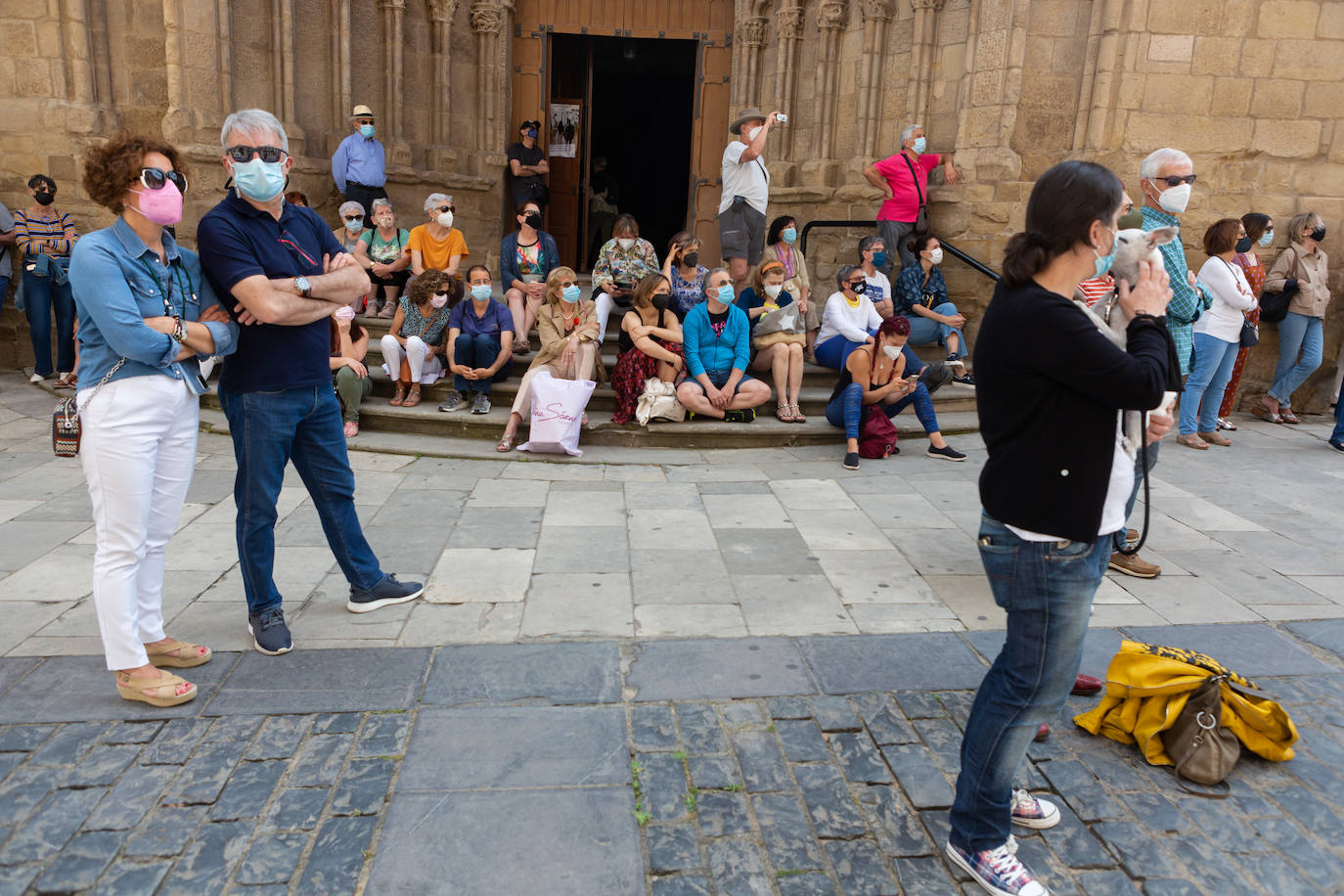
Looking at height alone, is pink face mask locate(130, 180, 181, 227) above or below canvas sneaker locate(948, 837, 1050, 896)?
above

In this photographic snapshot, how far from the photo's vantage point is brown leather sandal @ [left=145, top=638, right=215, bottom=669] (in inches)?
129

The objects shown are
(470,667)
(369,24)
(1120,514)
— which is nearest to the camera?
(1120,514)

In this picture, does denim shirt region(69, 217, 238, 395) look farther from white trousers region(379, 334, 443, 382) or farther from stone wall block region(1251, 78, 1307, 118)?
stone wall block region(1251, 78, 1307, 118)

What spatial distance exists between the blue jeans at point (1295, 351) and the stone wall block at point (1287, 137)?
1.56 m

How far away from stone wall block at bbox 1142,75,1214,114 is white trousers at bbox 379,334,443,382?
6909mm

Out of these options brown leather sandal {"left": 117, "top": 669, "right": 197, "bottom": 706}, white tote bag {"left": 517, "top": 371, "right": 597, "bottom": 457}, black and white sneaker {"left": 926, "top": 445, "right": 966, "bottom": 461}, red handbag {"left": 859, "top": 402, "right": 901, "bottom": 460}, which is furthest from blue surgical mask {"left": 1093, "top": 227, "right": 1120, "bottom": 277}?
white tote bag {"left": 517, "top": 371, "right": 597, "bottom": 457}

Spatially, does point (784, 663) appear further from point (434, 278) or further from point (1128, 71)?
point (1128, 71)

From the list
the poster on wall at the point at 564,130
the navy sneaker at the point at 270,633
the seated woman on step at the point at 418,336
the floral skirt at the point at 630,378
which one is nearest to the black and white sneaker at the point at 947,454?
the floral skirt at the point at 630,378

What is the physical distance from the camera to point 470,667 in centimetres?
342

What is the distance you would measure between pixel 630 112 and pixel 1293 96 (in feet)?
34.2

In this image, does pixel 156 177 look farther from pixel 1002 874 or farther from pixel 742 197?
pixel 742 197

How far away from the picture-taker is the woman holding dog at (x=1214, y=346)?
7.21m

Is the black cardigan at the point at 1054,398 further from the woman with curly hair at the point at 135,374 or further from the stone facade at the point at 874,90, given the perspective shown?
the stone facade at the point at 874,90

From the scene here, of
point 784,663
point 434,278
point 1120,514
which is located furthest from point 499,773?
point 434,278
